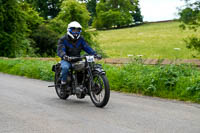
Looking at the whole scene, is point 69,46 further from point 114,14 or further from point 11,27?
point 114,14

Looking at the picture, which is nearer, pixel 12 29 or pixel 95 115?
pixel 95 115

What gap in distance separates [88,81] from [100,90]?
559mm

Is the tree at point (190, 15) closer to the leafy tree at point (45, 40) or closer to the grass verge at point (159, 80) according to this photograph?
the grass verge at point (159, 80)

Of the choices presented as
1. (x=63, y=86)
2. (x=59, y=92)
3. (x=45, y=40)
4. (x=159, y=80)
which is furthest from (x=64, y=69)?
(x=45, y=40)

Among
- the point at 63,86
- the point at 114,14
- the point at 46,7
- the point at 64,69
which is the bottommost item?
the point at 63,86

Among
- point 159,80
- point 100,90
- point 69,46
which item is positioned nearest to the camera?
point 100,90

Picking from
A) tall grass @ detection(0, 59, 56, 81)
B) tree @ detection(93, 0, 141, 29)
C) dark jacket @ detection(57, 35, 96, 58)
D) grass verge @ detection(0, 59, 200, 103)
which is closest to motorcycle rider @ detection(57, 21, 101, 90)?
dark jacket @ detection(57, 35, 96, 58)

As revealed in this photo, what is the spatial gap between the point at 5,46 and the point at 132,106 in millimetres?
24414

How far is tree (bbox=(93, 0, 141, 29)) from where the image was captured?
302ft

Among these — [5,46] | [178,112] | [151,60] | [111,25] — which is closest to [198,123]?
[178,112]

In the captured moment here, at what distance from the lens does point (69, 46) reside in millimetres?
8438

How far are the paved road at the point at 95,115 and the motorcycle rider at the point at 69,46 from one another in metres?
0.83

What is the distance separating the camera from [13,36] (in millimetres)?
31000

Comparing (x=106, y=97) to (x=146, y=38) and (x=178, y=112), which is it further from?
(x=146, y=38)
